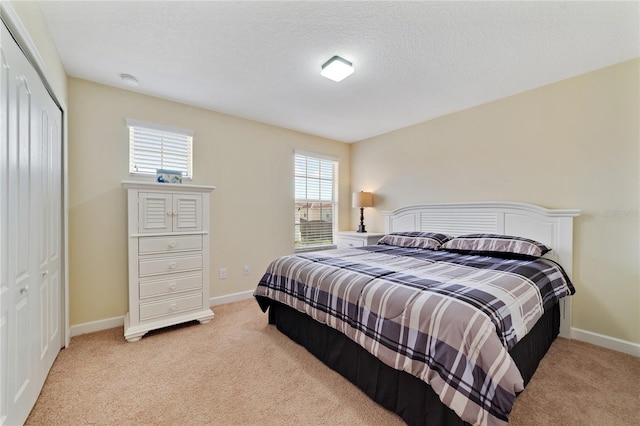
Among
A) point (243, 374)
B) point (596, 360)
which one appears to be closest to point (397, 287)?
point (243, 374)

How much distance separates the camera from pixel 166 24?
5.99 feet

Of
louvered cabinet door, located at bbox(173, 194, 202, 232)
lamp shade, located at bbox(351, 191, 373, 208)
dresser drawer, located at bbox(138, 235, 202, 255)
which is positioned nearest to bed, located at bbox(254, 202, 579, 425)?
dresser drawer, located at bbox(138, 235, 202, 255)

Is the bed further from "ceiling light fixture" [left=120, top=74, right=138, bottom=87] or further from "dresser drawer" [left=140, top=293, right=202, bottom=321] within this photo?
"ceiling light fixture" [left=120, top=74, right=138, bottom=87]

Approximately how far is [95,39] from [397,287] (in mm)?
2816

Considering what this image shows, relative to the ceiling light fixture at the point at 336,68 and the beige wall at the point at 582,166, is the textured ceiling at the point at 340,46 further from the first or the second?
the beige wall at the point at 582,166

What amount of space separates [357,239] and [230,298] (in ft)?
6.59

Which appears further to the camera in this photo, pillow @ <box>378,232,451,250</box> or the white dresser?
pillow @ <box>378,232,451,250</box>

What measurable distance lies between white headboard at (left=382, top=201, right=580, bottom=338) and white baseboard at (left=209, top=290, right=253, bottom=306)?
7.56 ft

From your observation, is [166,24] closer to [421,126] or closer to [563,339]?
[421,126]

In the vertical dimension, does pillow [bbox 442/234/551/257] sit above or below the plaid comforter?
above

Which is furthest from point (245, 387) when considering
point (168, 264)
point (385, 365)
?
point (168, 264)

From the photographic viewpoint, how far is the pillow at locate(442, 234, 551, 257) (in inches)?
93.4

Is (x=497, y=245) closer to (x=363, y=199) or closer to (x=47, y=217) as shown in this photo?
(x=363, y=199)

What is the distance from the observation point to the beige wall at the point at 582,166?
2254mm
